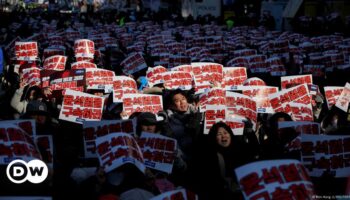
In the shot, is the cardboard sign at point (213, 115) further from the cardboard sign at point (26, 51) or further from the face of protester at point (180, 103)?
the cardboard sign at point (26, 51)

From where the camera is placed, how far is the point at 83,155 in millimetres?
8977

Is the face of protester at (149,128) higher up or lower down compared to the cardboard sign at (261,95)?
higher up

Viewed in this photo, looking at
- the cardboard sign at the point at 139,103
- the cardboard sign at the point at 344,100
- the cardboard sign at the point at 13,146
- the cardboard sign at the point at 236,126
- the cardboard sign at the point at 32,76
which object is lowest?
the cardboard sign at the point at 344,100

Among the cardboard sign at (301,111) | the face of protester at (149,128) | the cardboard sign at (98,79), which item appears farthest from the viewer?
the cardboard sign at (98,79)

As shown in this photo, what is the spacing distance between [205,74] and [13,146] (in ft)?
26.4

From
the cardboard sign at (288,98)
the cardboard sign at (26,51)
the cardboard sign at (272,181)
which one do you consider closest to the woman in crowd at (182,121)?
the cardboard sign at (288,98)

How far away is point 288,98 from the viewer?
11.3 m

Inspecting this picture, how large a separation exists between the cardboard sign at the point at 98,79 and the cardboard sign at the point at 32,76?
0.91 m

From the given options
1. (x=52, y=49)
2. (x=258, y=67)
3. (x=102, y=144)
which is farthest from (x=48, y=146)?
(x=52, y=49)

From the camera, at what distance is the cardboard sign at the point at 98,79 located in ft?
44.3

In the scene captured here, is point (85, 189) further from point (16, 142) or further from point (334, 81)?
point (334, 81)

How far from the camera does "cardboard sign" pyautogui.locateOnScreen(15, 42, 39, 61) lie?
19031 mm

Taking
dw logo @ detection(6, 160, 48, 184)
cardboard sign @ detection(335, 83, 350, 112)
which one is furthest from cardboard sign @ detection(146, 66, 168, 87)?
dw logo @ detection(6, 160, 48, 184)

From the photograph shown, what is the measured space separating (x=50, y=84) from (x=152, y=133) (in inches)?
207
